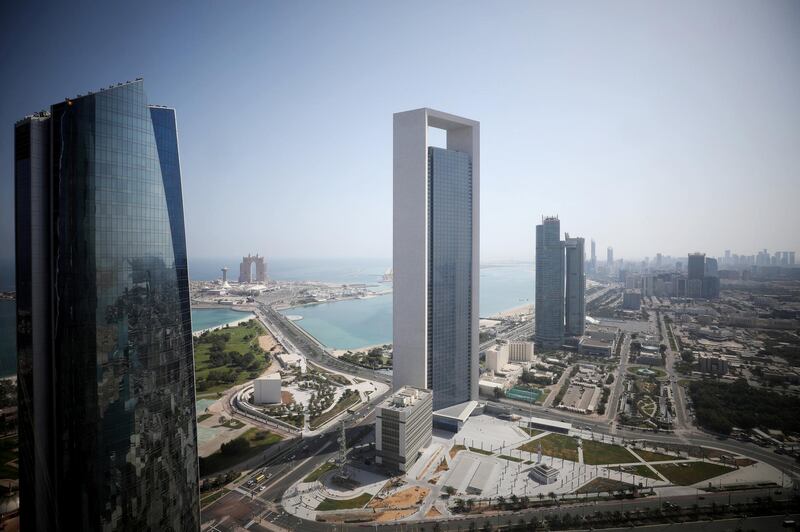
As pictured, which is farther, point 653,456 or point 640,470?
point 653,456

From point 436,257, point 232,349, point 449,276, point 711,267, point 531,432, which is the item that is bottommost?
point 531,432

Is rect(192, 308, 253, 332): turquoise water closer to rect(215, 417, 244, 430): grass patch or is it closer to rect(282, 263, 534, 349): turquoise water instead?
rect(282, 263, 534, 349): turquoise water

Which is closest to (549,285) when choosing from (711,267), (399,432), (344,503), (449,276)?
(449,276)

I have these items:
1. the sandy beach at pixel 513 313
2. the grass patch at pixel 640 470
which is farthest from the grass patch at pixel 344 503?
the sandy beach at pixel 513 313

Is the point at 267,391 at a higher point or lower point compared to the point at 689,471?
higher

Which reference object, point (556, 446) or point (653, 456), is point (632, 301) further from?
point (556, 446)

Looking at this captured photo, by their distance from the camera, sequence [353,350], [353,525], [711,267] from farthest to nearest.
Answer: [711,267] < [353,350] < [353,525]
